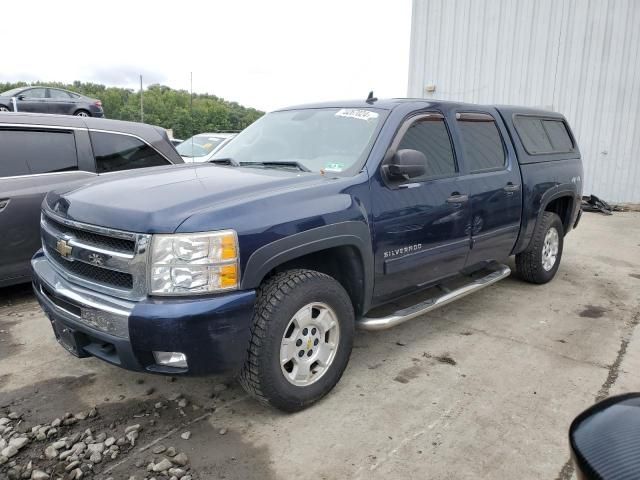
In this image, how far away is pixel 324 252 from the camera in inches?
132

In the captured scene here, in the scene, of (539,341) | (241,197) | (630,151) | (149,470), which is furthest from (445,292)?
(630,151)

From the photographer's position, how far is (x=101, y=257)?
279 centimetres

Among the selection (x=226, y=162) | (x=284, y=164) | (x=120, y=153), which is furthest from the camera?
(x=120, y=153)

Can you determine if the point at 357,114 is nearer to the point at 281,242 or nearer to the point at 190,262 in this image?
the point at 281,242

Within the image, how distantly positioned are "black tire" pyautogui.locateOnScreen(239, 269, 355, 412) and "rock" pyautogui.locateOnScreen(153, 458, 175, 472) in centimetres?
55

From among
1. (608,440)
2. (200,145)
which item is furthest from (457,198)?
(200,145)

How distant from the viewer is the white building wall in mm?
11898

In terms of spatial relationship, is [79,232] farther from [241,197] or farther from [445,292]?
[445,292]

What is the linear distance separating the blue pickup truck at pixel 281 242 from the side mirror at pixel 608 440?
5.51ft

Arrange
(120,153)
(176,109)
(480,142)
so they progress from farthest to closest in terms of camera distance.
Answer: (176,109), (120,153), (480,142)

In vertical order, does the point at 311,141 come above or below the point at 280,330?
above

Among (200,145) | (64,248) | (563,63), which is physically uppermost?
(563,63)

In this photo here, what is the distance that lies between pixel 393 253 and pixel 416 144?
90 cm

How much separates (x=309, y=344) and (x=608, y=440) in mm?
1968
